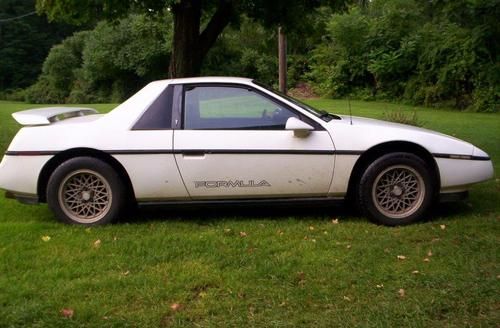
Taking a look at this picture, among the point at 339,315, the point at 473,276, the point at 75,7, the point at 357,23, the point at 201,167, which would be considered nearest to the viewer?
the point at 339,315

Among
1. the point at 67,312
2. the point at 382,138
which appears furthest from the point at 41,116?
the point at 382,138

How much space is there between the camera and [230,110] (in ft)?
18.5

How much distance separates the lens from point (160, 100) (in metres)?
5.62

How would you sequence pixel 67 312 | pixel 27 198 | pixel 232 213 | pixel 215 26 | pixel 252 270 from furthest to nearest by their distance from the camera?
pixel 215 26 < pixel 232 213 < pixel 27 198 < pixel 252 270 < pixel 67 312

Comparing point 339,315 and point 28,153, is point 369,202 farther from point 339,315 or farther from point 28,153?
point 28,153

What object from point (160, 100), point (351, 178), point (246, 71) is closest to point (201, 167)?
point (160, 100)

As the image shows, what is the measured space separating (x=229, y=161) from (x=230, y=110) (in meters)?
0.52

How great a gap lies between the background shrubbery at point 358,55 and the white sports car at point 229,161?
3.94 metres

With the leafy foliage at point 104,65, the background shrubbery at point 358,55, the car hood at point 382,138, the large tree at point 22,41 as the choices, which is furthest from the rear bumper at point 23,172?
the large tree at point 22,41

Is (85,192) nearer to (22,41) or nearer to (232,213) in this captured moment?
(232,213)

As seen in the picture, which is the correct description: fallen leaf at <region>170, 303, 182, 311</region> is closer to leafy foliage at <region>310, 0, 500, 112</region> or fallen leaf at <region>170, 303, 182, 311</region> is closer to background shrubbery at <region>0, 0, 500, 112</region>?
background shrubbery at <region>0, 0, 500, 112</region>

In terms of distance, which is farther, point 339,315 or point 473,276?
point 473,276

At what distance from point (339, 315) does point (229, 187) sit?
2061mm

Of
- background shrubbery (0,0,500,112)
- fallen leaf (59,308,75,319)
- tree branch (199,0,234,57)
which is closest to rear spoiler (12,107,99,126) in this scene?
fallen leaf (59,308,75,319)
